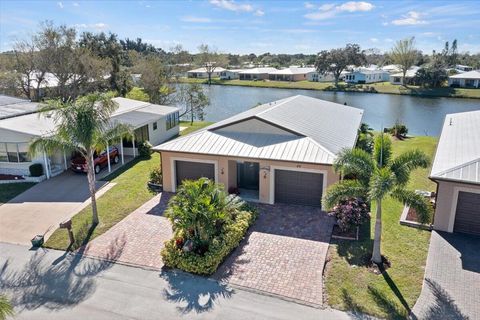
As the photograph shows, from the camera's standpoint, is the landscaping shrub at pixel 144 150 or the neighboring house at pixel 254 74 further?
the neighboring house at pixel 254 74

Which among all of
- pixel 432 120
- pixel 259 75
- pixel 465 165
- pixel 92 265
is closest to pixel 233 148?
pixel 92 265

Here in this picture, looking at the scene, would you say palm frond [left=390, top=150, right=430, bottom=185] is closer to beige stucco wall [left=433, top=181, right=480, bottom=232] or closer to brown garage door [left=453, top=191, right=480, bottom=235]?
beige stucco wall [left=433, top=181, right=480, bottom=232]

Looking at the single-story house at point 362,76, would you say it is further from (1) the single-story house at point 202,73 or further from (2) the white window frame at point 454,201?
(2) the white window frame at point 454,201

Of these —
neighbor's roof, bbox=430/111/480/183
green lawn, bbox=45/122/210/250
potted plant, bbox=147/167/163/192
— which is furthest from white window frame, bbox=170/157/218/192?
neighbor's roof, bbox=430/111/480/183

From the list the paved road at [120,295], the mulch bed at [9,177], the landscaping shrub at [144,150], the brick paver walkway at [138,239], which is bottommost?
the paved road at [120,295]

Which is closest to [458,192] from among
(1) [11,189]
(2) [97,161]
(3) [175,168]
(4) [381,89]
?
(3) [175,168]

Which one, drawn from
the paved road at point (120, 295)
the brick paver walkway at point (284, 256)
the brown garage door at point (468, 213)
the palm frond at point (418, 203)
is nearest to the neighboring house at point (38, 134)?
the paved road at point (120, 295)

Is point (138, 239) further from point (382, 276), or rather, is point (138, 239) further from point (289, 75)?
point (289, 75)
